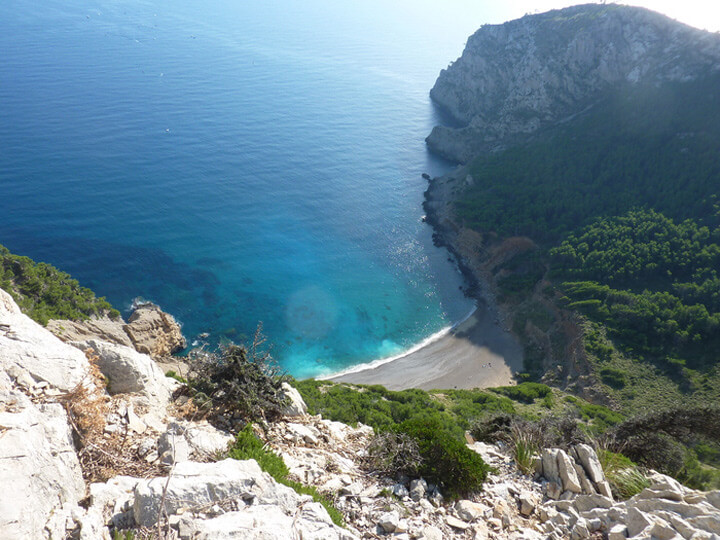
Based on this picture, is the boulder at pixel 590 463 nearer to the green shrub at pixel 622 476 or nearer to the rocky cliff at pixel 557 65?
the green shrub at pixel 622 476

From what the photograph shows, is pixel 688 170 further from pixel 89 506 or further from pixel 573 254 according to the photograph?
pixel 89 506

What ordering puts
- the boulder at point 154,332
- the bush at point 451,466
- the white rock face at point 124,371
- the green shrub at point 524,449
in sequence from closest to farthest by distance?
the bush at point 451,466, the white rock face at point 124,371, the green shrub at point 524,449, the boulder at point 154,332

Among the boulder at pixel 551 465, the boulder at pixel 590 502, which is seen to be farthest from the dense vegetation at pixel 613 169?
the boulder at pixel 590 502

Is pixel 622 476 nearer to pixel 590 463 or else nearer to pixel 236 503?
pixel 590 463

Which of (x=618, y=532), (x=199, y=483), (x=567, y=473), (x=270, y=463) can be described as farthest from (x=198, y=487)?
(x=567, y=473)

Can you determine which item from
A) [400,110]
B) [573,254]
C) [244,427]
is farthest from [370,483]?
[400,110]

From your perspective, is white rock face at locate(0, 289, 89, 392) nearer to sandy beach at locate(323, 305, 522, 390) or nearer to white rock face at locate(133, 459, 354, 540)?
white rock face at locate(133, 459, 354, 540)
